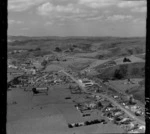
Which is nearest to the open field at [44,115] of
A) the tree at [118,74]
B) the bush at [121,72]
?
the tree at [118,74]

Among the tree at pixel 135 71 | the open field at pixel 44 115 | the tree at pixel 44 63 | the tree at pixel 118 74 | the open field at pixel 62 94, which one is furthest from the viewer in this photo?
the tree at pixel 44 63

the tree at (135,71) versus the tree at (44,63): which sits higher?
the tree at (44,63)

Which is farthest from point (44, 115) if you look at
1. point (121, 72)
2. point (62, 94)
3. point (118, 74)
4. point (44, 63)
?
point (44, 63)

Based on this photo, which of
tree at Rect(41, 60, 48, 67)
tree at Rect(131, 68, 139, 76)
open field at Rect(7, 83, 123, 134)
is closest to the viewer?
open field at Rect(7, 83, 123, 134)

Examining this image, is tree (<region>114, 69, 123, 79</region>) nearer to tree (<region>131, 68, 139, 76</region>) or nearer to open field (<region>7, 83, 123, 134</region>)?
tree (<region>131, 68, 139, 76</region>)

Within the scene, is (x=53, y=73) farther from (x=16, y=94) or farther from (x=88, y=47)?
(x=88, y=47)

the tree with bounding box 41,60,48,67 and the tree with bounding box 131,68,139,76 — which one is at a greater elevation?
the tree with bounding box 41,60,48,67

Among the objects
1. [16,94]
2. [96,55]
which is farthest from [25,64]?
[16,94]

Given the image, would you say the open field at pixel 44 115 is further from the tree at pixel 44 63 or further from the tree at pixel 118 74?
the tree at pixel 44 63

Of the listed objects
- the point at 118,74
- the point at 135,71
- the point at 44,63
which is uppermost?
the point at 44,63

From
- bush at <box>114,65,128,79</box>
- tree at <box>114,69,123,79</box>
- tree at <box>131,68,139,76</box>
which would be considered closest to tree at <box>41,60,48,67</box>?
tree at <box>114,69,123,79</box>

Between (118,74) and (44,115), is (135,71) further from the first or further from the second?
(44,115)

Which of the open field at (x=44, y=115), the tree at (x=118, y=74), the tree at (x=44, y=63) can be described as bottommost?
the open field at (x=44, y=115)
